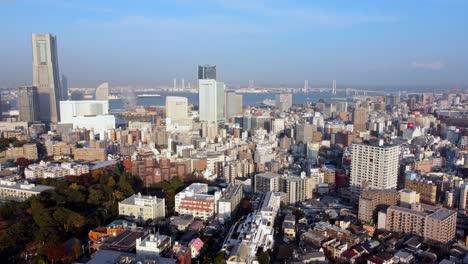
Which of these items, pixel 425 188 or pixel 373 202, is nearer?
pixel 373 202

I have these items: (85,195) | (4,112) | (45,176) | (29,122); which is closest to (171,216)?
(85,195)

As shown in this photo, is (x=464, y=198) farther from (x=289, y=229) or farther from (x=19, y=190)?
(x=19, y=190)

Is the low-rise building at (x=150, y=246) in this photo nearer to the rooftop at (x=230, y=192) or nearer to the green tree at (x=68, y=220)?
the green tree at (x=68, y=220)

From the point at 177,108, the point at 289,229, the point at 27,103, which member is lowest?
the point at 289,229

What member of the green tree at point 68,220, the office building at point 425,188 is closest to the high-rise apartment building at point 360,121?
the office building at point 425,188

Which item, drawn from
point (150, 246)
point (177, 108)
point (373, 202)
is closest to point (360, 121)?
point (177, 108)

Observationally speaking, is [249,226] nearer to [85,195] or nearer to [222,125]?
[85,195]
